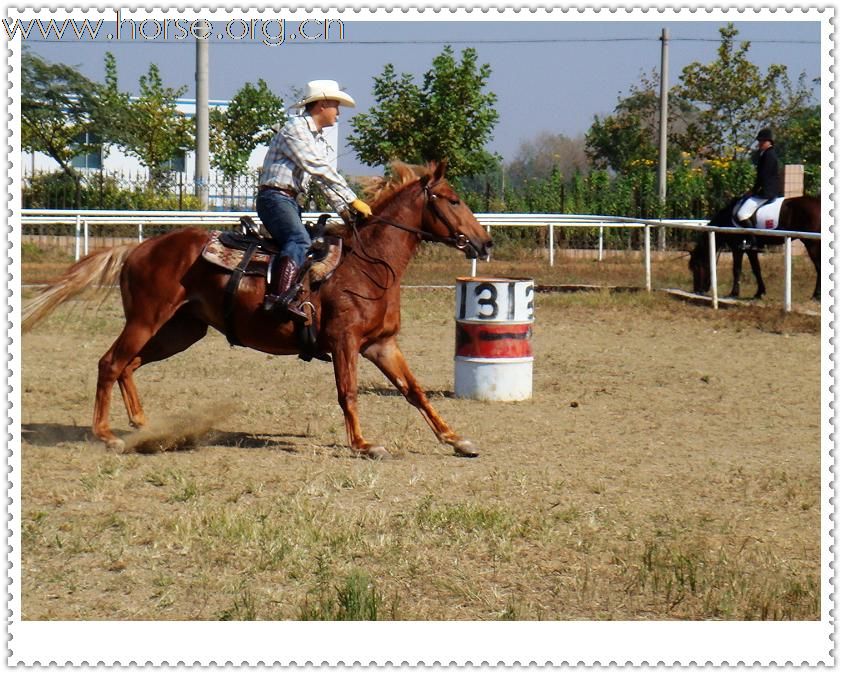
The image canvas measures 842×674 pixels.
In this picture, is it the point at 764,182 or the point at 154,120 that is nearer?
the point at 764,182

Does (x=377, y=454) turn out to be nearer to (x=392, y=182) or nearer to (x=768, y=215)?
(x=392, y=182)

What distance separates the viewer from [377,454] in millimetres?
8547

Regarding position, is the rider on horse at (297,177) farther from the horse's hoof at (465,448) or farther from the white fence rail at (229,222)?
the white fence rail at (229,222)

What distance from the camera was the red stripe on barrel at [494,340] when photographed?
35.7 feet

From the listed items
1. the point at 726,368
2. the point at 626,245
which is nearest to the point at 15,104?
the point at 726,368

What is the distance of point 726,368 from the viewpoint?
13133 millimetres

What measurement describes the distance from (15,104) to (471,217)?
346 cm

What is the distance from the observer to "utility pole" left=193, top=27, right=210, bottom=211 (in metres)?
22.6

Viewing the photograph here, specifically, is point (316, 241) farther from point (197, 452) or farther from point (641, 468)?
point (641, 468)

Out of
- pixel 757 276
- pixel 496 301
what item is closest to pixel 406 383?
pixel 496 301

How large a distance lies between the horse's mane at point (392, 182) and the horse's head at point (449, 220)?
100 millimetres

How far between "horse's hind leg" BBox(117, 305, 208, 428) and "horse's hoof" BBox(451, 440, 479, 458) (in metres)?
2.16

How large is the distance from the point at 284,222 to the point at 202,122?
1594 centimetres

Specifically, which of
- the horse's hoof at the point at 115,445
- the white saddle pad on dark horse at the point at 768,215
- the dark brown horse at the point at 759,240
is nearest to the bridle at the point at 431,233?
the horse's hoof at the point at 115,445
